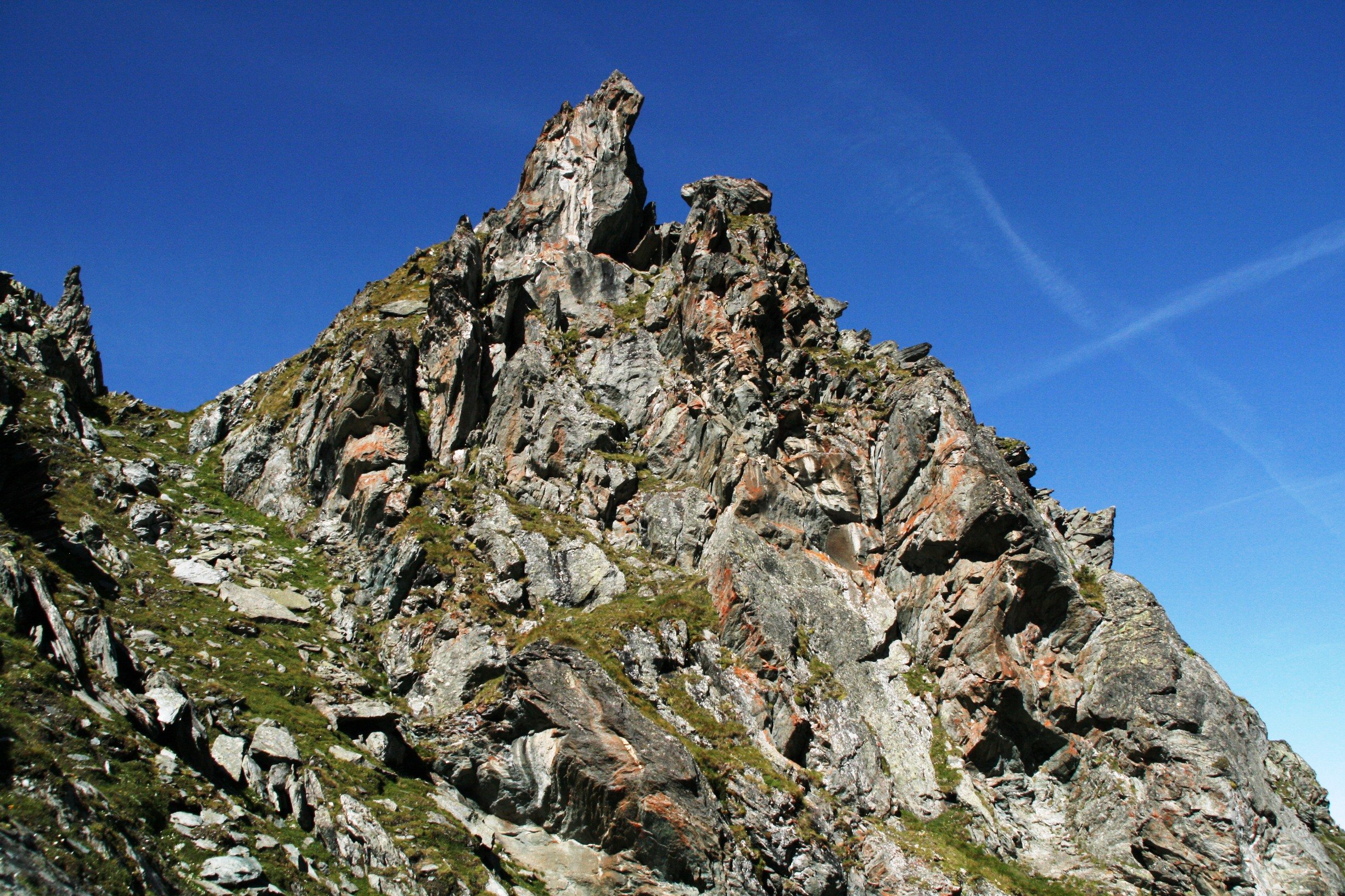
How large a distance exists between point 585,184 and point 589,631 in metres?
34.0

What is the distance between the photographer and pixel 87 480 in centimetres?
2920

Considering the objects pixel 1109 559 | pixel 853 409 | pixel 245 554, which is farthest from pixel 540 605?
pixel 1109 559

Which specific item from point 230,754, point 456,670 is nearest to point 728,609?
point 456,670

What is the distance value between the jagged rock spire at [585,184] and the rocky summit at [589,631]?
9.76 ft

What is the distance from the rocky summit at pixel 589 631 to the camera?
659 inches

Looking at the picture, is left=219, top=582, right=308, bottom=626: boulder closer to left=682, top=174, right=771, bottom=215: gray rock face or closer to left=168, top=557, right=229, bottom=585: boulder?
left=168, top=557, right=229, bottom=585: boulder

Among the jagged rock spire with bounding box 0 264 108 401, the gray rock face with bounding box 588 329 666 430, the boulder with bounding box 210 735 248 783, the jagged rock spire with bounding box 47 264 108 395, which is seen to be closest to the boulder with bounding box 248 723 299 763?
the boulder with bounding box 210 735 248 783

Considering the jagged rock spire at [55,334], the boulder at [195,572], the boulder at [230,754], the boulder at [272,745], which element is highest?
the jagged rock spire at [55,334]

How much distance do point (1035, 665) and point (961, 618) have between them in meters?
3.28

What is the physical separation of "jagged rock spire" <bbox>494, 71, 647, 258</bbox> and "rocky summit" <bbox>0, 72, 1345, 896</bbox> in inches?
117

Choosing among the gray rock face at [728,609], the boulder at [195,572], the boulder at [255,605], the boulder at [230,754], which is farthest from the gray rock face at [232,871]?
the boulder at [195,572]

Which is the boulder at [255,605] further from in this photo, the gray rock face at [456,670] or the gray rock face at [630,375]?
the gray rock face at [630,375]

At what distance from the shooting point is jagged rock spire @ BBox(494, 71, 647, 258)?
156 ft

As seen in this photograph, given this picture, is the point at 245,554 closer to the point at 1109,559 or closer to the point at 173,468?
the point at 173,468
